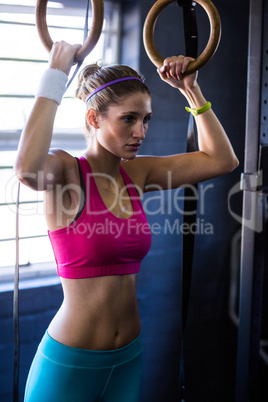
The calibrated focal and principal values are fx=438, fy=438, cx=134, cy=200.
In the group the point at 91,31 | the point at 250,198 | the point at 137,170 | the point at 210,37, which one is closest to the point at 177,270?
the point at 250,198

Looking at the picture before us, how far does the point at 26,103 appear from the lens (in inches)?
76.1

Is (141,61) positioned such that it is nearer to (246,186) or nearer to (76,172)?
(246,186)

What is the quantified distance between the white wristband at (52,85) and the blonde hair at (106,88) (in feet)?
0.77

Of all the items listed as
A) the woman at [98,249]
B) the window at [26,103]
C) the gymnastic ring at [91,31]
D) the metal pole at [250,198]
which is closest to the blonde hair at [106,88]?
the woman at [98,249]

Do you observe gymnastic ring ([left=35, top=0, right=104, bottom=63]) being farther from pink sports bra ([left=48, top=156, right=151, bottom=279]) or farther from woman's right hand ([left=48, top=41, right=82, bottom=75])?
pink sports bra ([left=48, top=156, right=151, bottom=279])

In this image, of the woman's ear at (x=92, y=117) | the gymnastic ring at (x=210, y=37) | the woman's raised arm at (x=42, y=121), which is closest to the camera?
the woman's raised arm at (x=42, y=121)

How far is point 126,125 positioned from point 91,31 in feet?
0.88

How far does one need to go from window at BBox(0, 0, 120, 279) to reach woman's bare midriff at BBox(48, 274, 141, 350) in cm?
76

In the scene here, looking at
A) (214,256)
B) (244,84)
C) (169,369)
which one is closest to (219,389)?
(169,369)

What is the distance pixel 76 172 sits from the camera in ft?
4.12

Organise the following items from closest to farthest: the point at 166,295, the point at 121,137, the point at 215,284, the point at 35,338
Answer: the point at 121,137 → the point at 35,338 → the point at 166,295 → the point at 215,284

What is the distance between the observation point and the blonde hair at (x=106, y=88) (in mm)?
1248

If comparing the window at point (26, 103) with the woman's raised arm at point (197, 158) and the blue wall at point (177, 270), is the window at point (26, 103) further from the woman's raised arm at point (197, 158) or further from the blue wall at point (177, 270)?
the woman's raised arm at point (197, 158)

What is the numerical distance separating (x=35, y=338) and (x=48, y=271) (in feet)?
0.98
